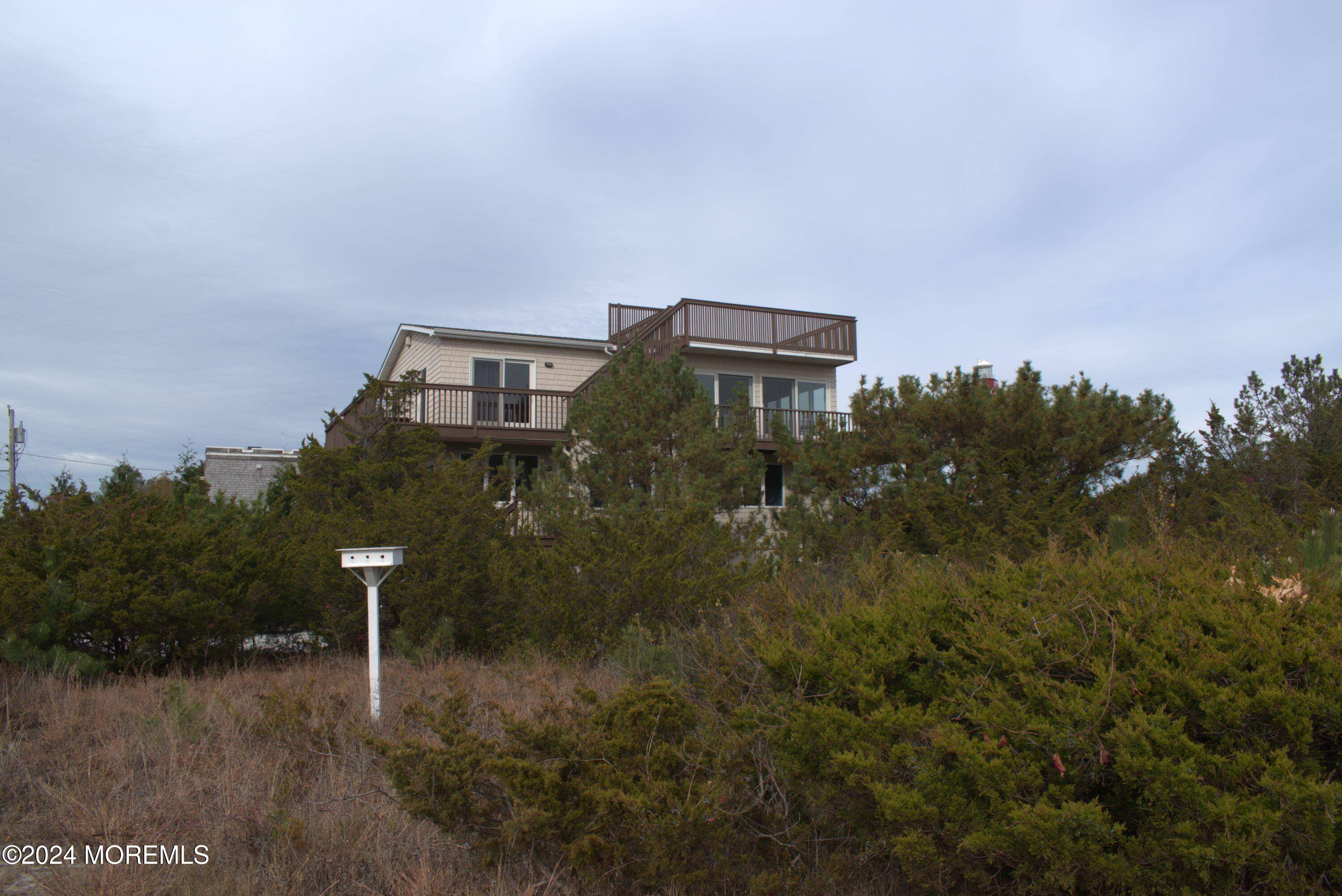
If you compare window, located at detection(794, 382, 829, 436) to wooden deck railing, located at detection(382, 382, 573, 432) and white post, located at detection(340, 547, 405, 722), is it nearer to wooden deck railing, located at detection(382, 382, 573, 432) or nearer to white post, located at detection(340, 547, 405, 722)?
wooden deck railing, located at detection(382, 382, 573, 432)

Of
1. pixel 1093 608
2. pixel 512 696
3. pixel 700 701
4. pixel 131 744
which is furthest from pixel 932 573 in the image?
pixel 131 744

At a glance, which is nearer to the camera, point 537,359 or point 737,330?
point 737,330

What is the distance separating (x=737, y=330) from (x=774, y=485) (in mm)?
4296

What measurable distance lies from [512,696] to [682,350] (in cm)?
1380

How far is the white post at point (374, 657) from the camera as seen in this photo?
5922mm

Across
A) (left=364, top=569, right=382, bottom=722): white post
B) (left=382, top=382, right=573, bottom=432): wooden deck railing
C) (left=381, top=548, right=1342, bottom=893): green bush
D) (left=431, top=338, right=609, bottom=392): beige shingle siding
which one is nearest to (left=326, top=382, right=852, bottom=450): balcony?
(left=382, top=382, right=573, bottom=432): wooden deck railing

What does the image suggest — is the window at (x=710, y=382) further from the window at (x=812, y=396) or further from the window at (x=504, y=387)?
the window at (x=504, y=387)

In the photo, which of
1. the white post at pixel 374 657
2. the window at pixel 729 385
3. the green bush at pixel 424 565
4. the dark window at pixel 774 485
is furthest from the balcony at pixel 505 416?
the white post at pixel 374 657

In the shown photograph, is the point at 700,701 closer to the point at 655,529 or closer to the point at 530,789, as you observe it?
the point at 530,789

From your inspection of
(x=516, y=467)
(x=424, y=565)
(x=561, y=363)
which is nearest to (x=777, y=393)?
(x=561, y=363)

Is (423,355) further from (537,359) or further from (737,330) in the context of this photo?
(737,330)

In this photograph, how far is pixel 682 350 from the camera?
19.6m

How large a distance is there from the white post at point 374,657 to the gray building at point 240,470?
88.9 ft

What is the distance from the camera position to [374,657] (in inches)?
240
